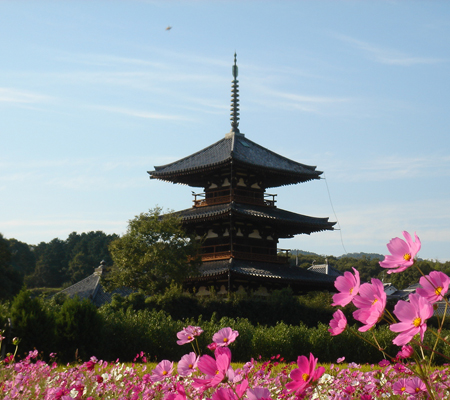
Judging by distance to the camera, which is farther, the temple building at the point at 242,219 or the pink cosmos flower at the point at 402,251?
the temple building at the point at 242,219

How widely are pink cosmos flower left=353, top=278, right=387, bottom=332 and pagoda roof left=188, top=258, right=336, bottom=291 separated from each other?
23.3m

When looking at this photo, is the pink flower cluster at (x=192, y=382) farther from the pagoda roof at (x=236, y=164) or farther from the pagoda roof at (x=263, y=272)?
the pagoda roof at (x=236, y=164)

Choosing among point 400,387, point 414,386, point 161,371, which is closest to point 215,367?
point 161,371

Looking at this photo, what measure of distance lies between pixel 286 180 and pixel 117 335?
Result: 57.2 feet

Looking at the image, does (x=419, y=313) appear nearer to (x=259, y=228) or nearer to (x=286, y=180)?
(x=259, y=228)

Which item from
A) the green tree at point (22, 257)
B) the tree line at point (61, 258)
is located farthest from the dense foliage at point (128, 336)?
the green tree at point (22, 257)

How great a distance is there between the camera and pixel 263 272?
2584 cm

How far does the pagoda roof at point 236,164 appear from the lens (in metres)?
28.5

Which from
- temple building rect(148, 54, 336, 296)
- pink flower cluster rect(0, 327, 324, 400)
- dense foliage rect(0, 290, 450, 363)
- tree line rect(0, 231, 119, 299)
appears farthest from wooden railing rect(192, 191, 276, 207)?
tree line rect(0, 231, 119, 299)

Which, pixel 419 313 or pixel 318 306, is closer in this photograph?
pixel 419 313

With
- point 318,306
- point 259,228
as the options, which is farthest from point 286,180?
point 318,306

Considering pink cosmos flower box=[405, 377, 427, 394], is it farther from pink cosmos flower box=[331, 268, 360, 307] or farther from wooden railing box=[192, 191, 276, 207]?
A: wooden railing box=[192, 191, 276, 207]

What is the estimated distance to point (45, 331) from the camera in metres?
14.1

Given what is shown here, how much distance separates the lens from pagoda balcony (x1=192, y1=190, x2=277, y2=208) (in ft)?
92.6
